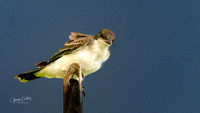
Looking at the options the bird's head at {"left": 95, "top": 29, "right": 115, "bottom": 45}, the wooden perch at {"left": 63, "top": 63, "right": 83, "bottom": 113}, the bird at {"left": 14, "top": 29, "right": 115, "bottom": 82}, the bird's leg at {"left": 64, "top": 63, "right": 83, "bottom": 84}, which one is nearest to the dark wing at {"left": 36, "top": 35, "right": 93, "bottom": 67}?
the bird at {"left": 14, "top": 29, "right": 115, "bottom": 82}

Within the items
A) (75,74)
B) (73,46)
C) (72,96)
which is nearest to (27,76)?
(73,46)

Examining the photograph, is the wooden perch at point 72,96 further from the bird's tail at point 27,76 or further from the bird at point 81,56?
the bird's tail at point 27,76

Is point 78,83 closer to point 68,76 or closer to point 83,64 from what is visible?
point 68,76

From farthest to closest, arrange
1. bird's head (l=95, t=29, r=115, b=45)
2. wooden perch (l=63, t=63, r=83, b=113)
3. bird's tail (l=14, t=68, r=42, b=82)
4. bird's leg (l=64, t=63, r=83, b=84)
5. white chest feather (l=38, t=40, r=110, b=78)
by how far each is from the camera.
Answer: bird's tail (l=14, t=68, r=42, b=82) < white chest feather (l=38, t=40, r=110, b=78) < bird's head (l=95, t=29, r=115, b=45) < bird's leg (l=64, t=63, r=83, b=84) < wooden perch (l=63, t=63, r=83, b=113)

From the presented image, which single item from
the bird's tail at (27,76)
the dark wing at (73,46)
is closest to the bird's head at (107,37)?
the dark wing at (73,46)

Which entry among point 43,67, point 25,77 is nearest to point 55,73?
point 43,67

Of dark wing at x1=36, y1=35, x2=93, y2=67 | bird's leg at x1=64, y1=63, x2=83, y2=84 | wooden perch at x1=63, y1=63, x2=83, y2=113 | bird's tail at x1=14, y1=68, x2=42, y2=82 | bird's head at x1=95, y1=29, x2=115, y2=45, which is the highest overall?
dark wing at x1=36, y1=35, x2=93, y2=67

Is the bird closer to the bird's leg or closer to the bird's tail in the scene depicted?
the bird's tail
